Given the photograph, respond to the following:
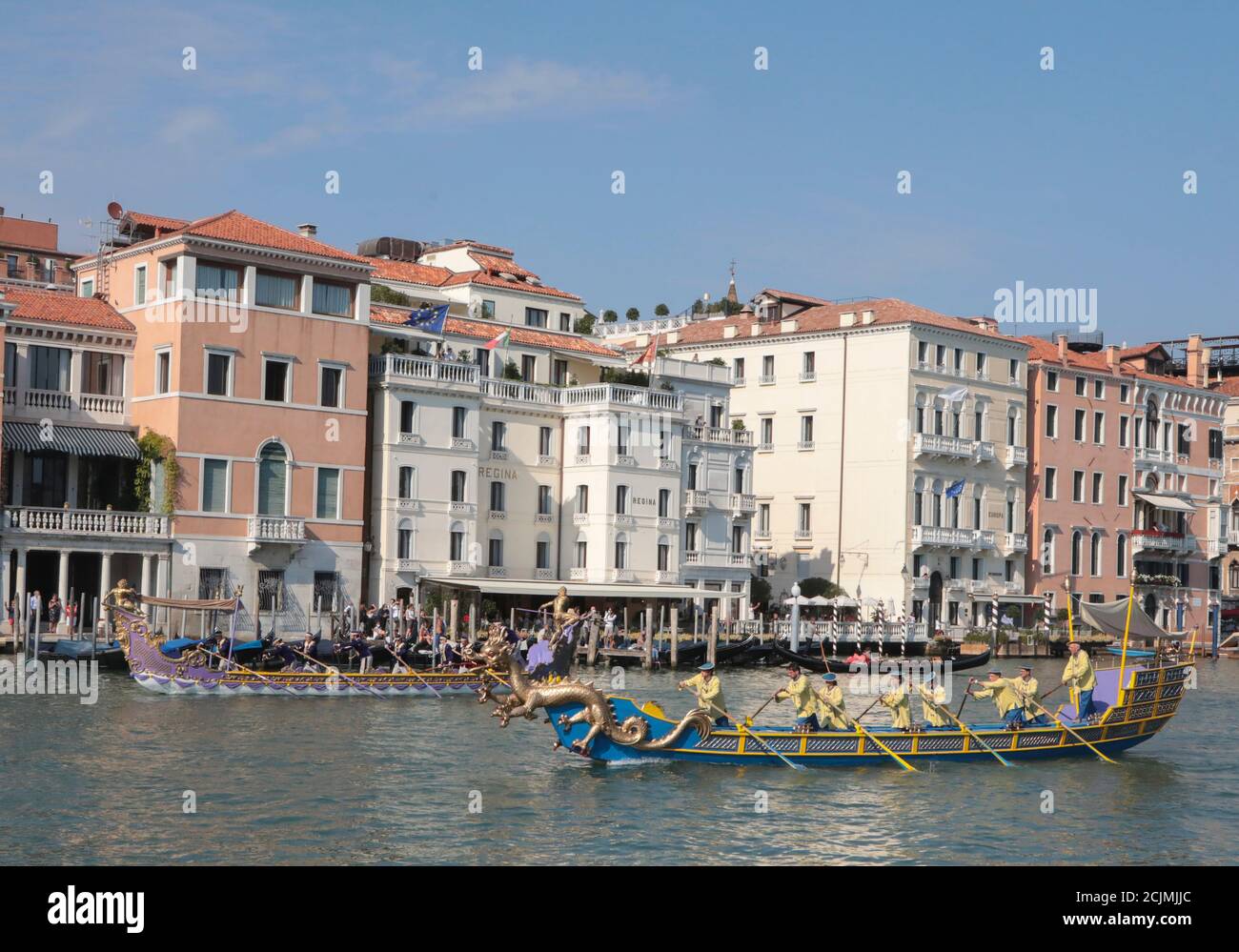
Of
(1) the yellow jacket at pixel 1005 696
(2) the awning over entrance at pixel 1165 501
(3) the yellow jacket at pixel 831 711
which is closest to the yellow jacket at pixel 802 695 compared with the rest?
(3) the yellow jacket at pixel 831 711

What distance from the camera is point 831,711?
74.0 ft

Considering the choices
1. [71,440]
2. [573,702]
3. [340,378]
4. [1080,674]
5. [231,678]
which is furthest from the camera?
[340,378]

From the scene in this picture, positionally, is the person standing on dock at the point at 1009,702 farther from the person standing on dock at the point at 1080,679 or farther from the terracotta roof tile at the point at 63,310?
the terracotta roof tile at the point at 63,310

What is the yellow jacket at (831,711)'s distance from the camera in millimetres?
22547

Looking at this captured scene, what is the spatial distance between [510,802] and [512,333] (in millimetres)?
30637

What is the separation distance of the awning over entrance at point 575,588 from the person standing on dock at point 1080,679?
61.9ft

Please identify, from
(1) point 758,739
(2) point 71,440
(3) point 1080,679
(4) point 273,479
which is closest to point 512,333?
(4) point 273,479

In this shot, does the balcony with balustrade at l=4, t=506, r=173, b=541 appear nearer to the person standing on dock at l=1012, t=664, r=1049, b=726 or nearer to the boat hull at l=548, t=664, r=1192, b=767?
the boat hull at l=548, t=664, r=1192, b=767

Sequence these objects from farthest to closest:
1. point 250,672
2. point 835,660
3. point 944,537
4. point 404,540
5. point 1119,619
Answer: point 944,537 → point 835,660 → point 404,540 → point 250,672 → point 1119,619

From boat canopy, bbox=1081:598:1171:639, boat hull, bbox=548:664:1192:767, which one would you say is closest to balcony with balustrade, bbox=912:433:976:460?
boat canopy, bbox=1081:598:1171:639

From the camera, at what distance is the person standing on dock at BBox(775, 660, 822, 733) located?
72.3 ft

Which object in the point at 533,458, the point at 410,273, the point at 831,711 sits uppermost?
the point at 410,273

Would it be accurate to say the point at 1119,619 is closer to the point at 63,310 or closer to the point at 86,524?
the point at 86,524

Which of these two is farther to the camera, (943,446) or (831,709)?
(943,446)
